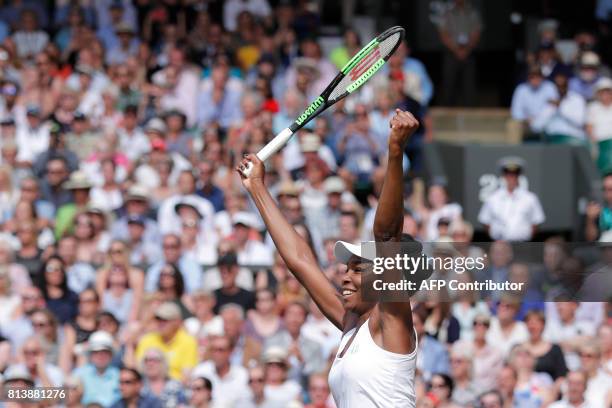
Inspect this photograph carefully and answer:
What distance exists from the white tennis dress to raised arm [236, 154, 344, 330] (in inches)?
16.8

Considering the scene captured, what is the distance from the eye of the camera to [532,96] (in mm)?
14867

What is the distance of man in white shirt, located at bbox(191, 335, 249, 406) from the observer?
10.0 meters

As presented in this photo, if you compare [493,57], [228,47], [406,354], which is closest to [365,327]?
[406,354]

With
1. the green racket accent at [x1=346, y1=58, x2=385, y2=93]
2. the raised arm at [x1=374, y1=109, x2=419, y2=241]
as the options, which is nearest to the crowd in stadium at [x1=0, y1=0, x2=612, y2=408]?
the green racket accent at [x1=346, y1=58, x2=385, y2=93]

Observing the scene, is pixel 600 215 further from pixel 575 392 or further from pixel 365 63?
pixel 365 63

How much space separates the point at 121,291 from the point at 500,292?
19.5 ft

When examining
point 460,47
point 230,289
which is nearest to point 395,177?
point 230,289

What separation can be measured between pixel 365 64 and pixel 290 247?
2.94 ft

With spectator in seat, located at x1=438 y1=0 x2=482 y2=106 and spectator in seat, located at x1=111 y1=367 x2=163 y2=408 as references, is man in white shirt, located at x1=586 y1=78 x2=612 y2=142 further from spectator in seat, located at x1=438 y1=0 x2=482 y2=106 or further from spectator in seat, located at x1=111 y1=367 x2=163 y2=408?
spectator in seat, located at x1=111 y1=367 x2=163 y2=408

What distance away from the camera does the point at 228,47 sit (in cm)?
1525

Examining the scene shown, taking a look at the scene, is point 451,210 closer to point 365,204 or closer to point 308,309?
point 365,204

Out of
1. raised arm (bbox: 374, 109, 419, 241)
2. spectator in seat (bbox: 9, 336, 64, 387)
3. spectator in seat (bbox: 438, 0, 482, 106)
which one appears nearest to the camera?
raised arm (bbox: 374, 109, 419, 241)

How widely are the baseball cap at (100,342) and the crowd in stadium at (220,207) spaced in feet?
0.08

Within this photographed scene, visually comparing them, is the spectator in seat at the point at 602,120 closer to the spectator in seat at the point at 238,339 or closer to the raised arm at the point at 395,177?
the spectator in seat at the point at 238,339
